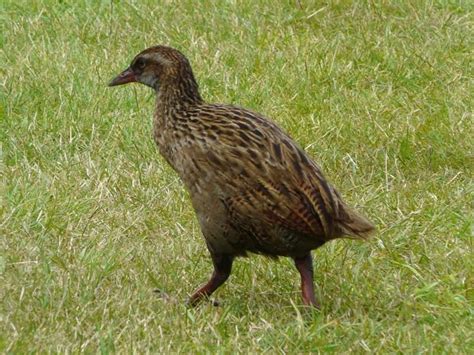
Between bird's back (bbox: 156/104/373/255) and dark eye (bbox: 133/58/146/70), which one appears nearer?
bird's back (bbox: 156/104/373/255)

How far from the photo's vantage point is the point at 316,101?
8.23 metres

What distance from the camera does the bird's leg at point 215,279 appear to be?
18.7 ft

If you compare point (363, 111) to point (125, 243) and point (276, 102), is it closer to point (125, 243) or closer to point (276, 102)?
point (276, 102)

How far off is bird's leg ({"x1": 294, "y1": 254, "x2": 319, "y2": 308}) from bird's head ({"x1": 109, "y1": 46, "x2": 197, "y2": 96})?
966mm

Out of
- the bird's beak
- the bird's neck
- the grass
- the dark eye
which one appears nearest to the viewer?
the grass

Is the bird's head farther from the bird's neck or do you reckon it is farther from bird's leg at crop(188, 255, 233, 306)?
bird's leg at crop(188, 255, 233, 306)

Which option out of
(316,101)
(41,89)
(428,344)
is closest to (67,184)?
(41,89)

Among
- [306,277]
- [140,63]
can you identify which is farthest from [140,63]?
[306,277]

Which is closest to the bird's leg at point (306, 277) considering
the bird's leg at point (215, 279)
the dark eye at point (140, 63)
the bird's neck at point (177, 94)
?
the bird's leg at point (215, 279)

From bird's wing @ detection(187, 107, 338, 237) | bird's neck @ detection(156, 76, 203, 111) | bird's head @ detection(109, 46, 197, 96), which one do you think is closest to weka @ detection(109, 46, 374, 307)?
bird's wing @ detection(187, 107, 338, 237)

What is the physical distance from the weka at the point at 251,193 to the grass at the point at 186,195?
0.85 feet

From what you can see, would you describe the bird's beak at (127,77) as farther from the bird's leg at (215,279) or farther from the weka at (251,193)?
the bird's leg at (215,279)

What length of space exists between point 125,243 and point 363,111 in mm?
2233

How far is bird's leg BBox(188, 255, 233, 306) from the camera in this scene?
5707 mm
